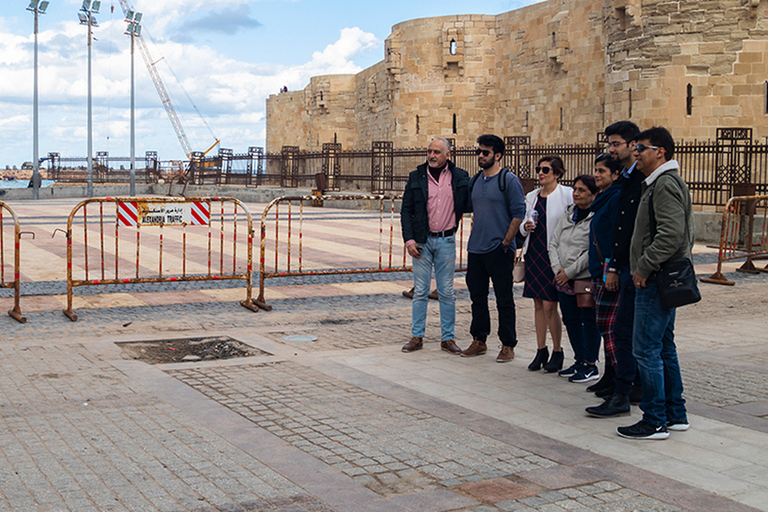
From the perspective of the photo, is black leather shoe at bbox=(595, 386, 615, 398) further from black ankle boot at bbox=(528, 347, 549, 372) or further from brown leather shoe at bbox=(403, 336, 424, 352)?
brown leather shoe at bbox=(403, 336, 424, 352)

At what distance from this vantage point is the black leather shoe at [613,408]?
569 cm

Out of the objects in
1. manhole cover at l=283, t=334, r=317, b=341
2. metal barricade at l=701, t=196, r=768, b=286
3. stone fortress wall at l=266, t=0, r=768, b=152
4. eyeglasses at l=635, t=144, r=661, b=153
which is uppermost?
stone fortress wall at l=266, t=0, r=768, b=152

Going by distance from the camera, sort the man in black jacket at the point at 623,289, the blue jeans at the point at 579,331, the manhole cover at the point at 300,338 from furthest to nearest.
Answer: the manhole cover at the point at 300,338 → the blue jeans at the point at 579,331 → the man in black jacket at the point at 623,289

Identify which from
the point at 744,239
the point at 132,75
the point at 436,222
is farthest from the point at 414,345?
the point at 132,75

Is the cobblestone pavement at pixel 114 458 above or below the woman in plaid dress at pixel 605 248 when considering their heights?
below

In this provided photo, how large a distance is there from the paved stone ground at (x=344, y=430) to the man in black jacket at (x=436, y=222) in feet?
1.58

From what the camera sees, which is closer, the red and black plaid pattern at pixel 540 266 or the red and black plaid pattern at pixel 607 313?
the red and black plaid pattern at pixel 607 313

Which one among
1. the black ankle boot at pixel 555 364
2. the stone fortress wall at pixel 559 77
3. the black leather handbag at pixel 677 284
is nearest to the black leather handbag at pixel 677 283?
the black leather handbag at pixel 677 284

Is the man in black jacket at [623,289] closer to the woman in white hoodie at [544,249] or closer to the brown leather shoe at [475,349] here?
the woman in white hoodie at [544,249]

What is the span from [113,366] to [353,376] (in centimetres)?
203

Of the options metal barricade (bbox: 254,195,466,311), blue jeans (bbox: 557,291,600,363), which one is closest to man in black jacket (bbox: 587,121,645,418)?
blue jeans (bbox: 557,291,600,363)

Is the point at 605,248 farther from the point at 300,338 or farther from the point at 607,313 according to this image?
the point at 300,338

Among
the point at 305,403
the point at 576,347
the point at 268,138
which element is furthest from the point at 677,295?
the point at 268,138

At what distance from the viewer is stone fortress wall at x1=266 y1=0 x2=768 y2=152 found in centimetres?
2142
